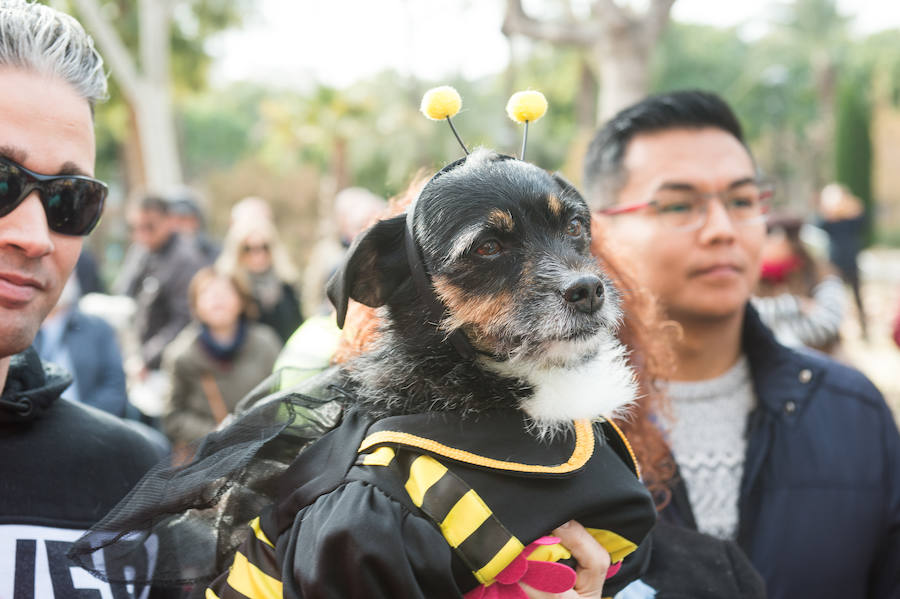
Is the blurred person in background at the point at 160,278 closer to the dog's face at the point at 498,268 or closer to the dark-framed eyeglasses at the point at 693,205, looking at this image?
the dark-framed eyeglasses at the point at 693,205

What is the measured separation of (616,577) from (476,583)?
1.53 ft

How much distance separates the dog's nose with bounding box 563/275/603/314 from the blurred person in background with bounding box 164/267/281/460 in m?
4.70

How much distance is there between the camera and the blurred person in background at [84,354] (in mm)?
5301

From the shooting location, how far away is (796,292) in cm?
623

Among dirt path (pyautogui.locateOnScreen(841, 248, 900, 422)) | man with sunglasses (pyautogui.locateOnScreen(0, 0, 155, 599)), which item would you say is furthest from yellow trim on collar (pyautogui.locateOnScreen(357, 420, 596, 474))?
dirt path (pyautogui.locateOnScreen(841, 248, 900, 422))

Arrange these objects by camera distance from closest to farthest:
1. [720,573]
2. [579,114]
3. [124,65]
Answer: [720,573] → [124,65] → [579,114]

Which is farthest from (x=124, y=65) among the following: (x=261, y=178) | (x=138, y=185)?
(x=261, y=178)

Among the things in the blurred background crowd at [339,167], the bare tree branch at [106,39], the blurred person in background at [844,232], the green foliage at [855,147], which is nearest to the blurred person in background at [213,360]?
the blurred background crowd at [339,167]

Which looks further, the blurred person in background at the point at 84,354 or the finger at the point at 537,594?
the blurred person in background at the point at 84,354

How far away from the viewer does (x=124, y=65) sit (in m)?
14.3

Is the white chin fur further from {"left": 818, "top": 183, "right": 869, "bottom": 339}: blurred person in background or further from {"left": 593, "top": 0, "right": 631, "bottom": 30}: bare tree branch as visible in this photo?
{"left": 818, "top": 183, "right": 869, "bottom": 339}: blurred person in background

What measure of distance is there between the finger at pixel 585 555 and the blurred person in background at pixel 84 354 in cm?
435

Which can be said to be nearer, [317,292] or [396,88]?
[317,292]

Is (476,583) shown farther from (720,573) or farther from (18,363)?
(18,363)
